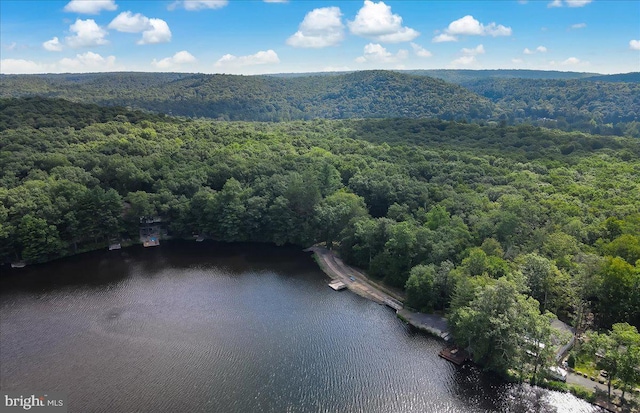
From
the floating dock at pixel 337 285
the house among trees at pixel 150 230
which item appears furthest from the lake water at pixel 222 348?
the house among trees at pixel 150 230

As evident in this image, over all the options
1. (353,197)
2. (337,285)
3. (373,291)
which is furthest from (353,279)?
(353,197)

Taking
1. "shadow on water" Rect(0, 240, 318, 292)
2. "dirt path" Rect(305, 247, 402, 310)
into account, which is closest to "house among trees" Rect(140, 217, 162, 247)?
"shadow on water" Rect(0, 240, 318, 292)

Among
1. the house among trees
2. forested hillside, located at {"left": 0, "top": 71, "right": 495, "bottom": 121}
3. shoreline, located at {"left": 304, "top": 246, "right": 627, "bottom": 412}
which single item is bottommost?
shoreline, located at {"left": 304, "top": 246, "right": 627, "bottom": 412}

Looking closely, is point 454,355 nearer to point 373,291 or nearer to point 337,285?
point 373,291

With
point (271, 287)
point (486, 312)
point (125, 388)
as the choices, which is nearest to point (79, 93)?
point (271, 287)

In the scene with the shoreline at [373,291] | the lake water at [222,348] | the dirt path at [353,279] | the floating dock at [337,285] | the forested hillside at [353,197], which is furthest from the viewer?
the floating dock at [337,285]

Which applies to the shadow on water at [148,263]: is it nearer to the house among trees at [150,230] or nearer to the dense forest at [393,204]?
the house among trees at [150,230]

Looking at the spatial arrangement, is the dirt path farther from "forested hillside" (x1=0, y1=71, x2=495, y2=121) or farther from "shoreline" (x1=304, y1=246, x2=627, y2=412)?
"forested hillside" (x1=0, y1=71, x2=495, y2=121)

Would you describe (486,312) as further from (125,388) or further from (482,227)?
(125,388)
